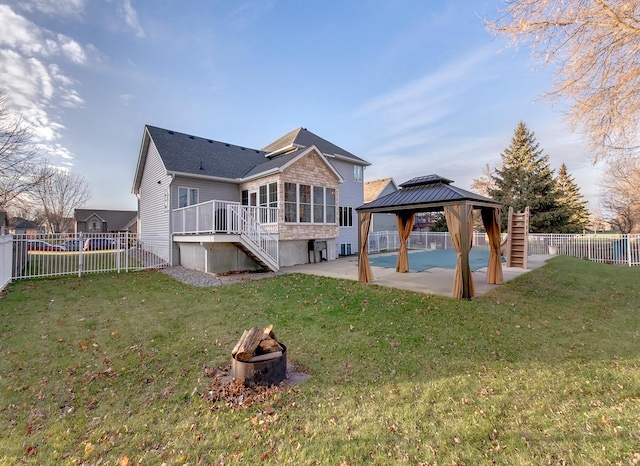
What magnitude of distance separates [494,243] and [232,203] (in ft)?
28.8

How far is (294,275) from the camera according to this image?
33.7 feet

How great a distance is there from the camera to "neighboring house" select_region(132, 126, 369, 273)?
10.8 meters

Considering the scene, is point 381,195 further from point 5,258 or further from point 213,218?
point 5,258

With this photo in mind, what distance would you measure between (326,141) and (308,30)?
9.47 meters

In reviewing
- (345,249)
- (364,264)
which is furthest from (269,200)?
(345,249)

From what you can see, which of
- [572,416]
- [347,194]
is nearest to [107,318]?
[572,416]

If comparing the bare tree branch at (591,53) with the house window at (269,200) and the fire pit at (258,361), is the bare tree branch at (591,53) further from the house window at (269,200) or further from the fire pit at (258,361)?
the house window at (269,200)

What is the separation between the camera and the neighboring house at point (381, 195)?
2565 centimetres

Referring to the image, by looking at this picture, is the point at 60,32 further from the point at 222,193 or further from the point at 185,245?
the point at 185,245

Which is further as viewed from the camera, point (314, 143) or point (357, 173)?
point (357, 173)

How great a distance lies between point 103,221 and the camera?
4772 centimetres

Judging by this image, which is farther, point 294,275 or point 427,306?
point 294,275

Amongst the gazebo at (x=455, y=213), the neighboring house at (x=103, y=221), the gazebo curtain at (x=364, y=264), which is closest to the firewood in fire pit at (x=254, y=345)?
the gazebo at (x=455, y=213)

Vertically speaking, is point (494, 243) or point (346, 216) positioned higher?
point (346, 216)
